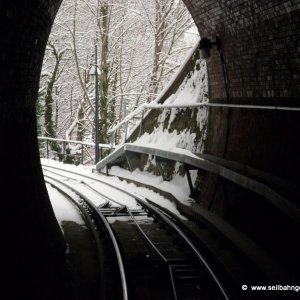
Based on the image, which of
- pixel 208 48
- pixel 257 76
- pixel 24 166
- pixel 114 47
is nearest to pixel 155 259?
pixel 24 166

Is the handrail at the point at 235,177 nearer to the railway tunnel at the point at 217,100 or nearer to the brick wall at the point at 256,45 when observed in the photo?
the railway tunnel at the point at 217,100

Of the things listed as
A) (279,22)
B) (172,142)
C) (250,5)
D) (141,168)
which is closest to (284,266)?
(279,22)

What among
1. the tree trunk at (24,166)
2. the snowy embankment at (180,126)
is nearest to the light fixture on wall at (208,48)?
the snowy embankment at (180,126)

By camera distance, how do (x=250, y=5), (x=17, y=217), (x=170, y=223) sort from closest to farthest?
1. (x=17, y=217)
2. (x=250, y=5)
3. (x=170, y=223)

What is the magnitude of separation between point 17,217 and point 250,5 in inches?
203

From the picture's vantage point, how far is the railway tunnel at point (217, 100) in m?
4.68

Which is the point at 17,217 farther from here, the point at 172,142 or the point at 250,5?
the point at 172,142

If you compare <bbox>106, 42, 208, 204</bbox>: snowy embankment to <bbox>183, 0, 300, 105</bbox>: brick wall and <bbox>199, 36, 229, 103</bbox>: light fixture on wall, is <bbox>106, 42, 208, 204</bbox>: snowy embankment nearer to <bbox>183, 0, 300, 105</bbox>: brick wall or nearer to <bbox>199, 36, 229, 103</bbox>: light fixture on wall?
<bbox>183, 0, 300, 105</bbox>: brick wall

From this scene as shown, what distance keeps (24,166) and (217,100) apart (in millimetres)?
6708

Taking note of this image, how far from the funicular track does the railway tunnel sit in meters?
0.99

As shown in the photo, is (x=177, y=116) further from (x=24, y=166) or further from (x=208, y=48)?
(x=24, y=166)

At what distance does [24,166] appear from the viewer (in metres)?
5.37

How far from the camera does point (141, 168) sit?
15555 millimetres

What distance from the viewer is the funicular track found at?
19.1ft
